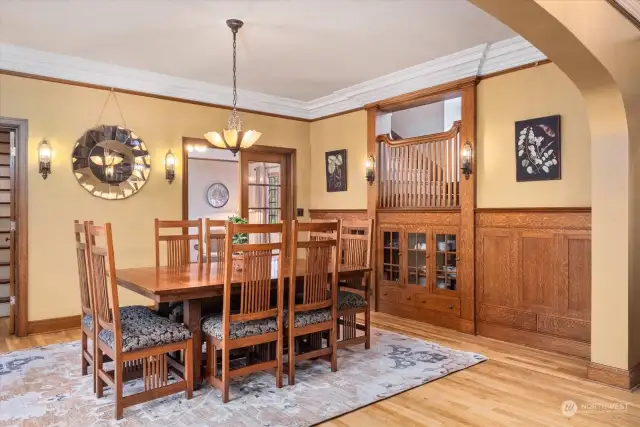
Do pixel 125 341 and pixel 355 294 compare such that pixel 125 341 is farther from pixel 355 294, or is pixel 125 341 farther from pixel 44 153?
pixel 44 153

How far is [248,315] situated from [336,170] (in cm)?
347

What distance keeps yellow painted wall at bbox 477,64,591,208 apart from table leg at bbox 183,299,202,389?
113 inches

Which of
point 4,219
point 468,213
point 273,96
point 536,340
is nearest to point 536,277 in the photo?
point 536,340

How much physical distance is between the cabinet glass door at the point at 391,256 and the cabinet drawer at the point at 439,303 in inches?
14.6

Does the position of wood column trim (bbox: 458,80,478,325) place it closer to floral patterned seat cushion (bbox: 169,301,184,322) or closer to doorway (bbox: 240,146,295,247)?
doorway (bbox: 240,146,295,247)

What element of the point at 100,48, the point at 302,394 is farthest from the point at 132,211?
the point at 302,394

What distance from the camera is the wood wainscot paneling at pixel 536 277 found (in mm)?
3748

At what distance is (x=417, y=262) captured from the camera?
4988mm

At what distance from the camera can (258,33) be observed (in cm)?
385

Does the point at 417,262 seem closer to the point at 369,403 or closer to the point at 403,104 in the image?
the point at 403,104

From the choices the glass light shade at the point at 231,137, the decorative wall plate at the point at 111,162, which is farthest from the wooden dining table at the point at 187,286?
the decorative wall plate at the point at 111,162

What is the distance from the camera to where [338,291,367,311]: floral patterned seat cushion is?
364 cm

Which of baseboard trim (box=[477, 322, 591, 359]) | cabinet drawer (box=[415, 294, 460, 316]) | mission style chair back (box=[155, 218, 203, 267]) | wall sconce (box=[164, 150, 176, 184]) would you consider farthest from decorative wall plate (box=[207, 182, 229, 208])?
baseboard trim (box=[477, 322, 591, 359])

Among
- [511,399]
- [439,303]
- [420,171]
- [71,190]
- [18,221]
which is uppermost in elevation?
[420,171]
